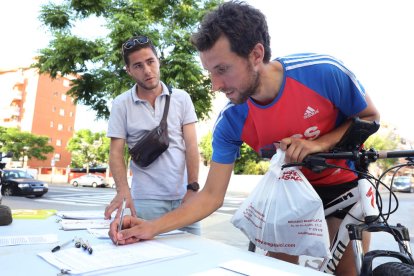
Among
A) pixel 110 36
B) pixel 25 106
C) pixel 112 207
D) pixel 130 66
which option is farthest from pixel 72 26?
pixel 25 106

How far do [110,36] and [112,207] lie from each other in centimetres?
703

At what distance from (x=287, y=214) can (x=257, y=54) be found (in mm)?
666

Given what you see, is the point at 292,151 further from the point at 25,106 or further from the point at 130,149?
the point at 25,106

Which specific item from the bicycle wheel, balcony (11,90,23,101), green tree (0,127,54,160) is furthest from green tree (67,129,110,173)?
the bicycle wheel

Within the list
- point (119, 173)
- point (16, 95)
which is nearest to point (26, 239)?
point (119, 173)

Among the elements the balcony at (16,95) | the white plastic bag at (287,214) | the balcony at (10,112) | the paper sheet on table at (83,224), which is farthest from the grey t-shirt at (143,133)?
the balcony at (16,95)

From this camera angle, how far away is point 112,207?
6.29 ft

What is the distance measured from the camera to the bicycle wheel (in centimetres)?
94

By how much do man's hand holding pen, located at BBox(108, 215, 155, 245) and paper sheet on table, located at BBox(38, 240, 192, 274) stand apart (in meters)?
0.04

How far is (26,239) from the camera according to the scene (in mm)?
1439

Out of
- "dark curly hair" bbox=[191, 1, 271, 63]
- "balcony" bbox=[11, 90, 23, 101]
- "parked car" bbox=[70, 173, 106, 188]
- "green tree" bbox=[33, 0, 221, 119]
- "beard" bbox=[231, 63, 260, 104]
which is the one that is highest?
"balcony" bbox=[11, 90, 23, 101]

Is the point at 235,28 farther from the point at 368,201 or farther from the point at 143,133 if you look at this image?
the point at 143,133

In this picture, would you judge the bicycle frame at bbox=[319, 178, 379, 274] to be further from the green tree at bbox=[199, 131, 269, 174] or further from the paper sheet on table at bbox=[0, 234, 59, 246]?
the green tree at bbox=[199, 131, 269, 174]

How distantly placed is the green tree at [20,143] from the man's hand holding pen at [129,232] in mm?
38703
